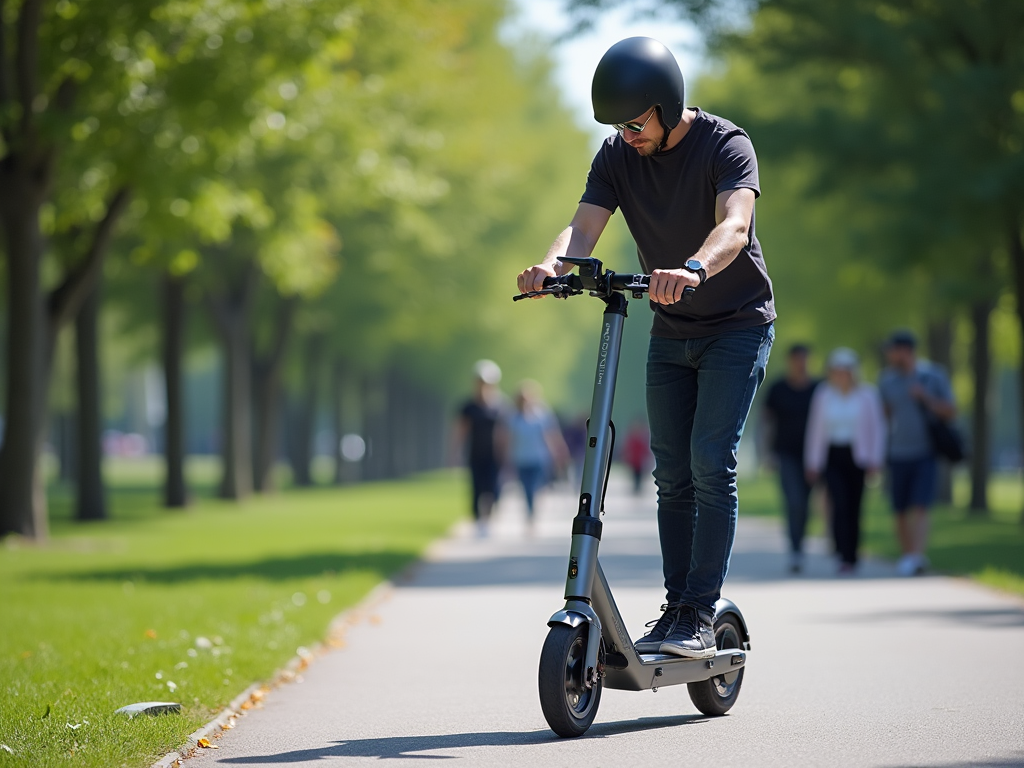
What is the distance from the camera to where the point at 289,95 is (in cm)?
1803

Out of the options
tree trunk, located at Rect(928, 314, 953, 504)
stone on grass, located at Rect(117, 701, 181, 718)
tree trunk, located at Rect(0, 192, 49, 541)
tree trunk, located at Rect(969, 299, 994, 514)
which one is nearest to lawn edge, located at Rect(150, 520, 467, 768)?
stone on grass, located at Rect(117, 701, 181, 718)

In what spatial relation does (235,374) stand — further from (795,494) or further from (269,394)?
(795,494)

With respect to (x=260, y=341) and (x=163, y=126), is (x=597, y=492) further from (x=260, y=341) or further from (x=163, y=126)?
(x=260, y=341)

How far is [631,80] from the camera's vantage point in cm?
530

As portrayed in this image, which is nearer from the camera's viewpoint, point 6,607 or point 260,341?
point 6,607

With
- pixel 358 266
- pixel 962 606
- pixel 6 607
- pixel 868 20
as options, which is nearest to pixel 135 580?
pixel 6 607

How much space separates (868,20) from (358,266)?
13.5 metres

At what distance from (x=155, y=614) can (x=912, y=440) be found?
22.4 feet

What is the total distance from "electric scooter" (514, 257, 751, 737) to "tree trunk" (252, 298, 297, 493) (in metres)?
27.0

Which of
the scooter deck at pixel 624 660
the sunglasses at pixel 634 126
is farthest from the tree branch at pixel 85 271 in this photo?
the scooter deck at pixel 624 660

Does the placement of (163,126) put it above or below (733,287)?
above

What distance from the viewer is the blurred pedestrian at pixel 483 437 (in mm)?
18984

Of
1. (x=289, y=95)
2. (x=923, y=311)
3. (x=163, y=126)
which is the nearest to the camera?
(x=163, y=126)

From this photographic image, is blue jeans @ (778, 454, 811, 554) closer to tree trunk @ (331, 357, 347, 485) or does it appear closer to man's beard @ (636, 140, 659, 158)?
man's beard @ (636, 140, 659, 158)
